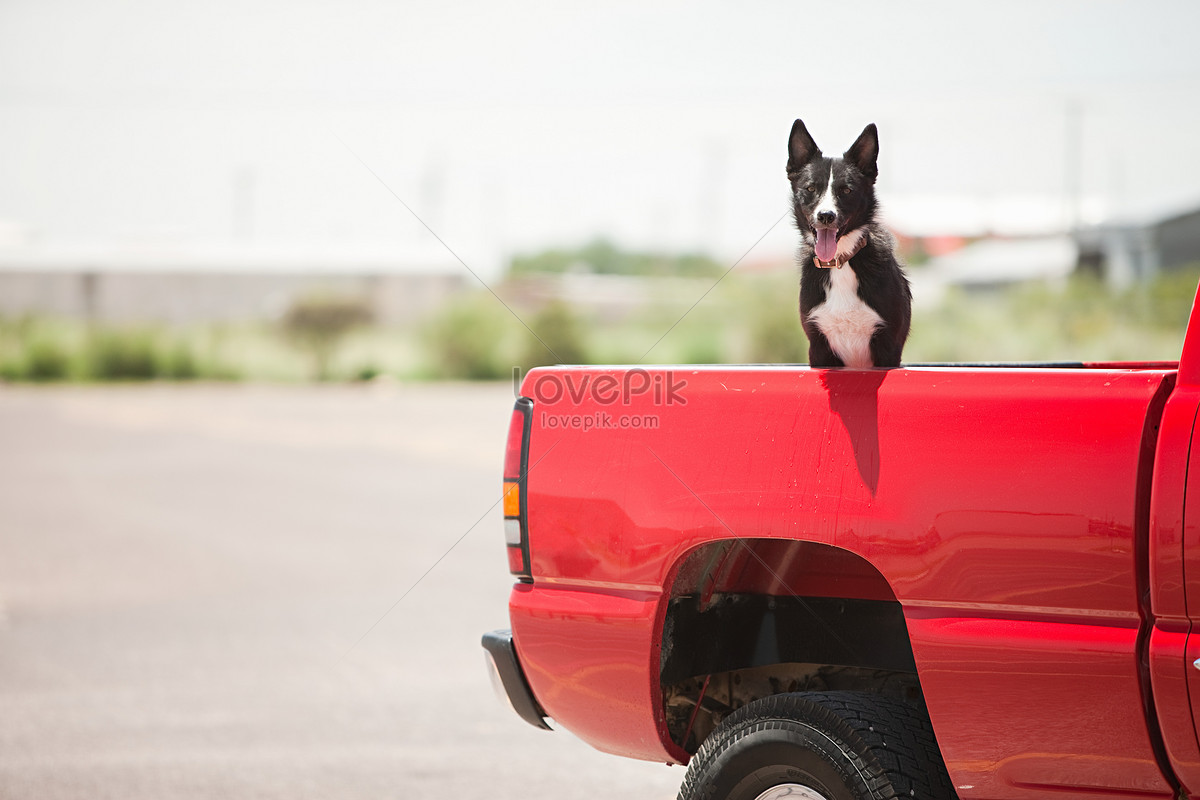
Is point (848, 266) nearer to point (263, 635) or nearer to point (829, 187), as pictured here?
point (829, 187)

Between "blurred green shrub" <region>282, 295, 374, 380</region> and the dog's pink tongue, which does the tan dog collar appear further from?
"blurred green shrub" <region>282, 295, 374, 380</region>

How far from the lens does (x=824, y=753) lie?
2.95 meters

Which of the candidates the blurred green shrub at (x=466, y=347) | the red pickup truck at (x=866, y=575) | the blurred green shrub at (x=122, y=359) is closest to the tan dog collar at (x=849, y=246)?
the red pickup truck at (x=866, y=575)

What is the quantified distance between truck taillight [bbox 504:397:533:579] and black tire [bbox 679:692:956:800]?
784 millimetres

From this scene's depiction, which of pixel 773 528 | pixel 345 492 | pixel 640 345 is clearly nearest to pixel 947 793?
pixel 773 528

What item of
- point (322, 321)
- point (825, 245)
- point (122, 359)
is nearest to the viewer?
point (825, 245)

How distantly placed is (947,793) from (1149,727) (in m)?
0.58

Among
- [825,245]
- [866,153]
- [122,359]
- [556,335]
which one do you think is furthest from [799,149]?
[122,359]

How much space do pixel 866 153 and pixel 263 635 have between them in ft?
19.8

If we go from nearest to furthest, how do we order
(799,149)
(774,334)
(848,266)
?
(848,266), (799,149), (774,334)

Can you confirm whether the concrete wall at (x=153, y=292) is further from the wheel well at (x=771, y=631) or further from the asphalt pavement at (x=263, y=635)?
the wheel well at (x=771, y=631)

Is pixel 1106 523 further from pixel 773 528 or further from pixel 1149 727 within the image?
pixel 773 528

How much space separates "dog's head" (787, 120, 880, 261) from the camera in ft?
10.6

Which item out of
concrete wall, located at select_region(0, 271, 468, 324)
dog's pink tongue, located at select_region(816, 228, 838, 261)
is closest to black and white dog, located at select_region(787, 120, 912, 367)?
dog's pink tongue, located at select_region(816, 228, 838, 261)
